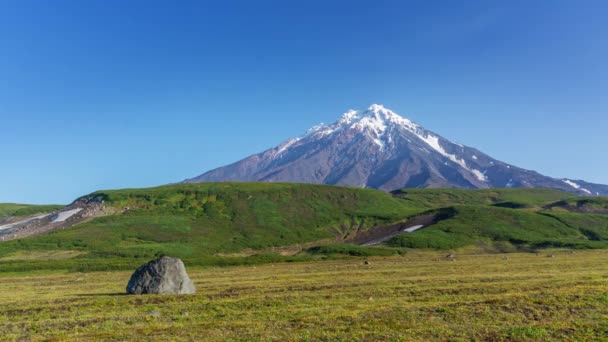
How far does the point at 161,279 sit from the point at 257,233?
119099 mm

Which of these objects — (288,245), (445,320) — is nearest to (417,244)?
(288,245)

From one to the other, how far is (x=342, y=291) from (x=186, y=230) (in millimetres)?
126382

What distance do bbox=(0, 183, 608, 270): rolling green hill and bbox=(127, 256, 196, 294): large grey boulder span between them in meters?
56.3

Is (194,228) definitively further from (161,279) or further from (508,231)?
(161,279)

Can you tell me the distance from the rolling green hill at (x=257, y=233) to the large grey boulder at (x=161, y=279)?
56.3 meters

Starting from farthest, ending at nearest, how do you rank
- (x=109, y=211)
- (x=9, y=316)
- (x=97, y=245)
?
(x=109, y=211)
(x=97, y=245)
(x=9, y=316)

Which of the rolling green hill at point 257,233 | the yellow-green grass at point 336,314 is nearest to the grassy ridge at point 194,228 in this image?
the rolling green hill at point 257,233

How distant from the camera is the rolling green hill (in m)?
124

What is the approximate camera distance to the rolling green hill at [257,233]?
124 meters

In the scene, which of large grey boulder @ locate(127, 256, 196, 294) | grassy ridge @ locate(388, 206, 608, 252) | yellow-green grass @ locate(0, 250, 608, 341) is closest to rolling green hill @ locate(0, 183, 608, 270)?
grassy ridge @ locate(388, 206, 608, 252)

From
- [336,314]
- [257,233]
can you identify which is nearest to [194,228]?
[257,233]

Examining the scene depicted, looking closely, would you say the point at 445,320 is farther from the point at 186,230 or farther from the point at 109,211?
the point at 109,211

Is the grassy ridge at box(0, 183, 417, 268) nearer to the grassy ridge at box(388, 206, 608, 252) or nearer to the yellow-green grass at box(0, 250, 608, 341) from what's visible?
the grassy ridge at box(388, 206, 608, 252)

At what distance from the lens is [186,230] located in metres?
162
